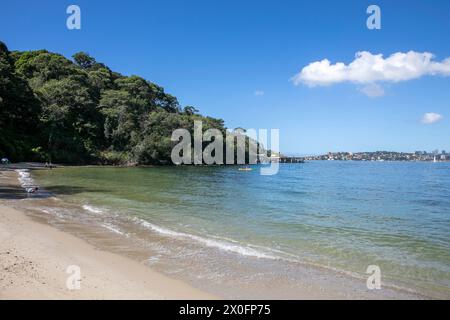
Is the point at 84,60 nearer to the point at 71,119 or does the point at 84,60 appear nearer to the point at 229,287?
the point at 71,119

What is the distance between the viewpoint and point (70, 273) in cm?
977

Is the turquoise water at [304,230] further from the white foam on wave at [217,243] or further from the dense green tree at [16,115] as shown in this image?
the dense green tree at [16,115]

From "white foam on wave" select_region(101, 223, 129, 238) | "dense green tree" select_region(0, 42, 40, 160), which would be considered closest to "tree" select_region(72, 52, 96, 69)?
"dense green tree" select_region(0, 42, 40, 160)

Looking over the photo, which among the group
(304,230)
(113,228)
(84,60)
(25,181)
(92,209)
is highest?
(84,60)

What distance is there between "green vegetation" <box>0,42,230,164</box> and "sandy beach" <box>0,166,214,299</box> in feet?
214

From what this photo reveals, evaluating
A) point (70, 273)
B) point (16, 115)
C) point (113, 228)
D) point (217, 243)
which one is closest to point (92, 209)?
point (113, 228)

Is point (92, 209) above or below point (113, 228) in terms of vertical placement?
above

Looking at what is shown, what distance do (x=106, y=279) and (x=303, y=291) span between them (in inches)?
207

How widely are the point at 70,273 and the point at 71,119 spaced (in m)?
90.1

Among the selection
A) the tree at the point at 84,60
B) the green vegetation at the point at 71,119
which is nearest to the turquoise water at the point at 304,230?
the green vegetation at the point at 71,119

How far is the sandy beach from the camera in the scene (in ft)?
27.4

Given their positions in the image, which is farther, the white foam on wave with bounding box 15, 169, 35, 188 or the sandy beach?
the white foam on wave with bounding box 15, 169, 35, 188

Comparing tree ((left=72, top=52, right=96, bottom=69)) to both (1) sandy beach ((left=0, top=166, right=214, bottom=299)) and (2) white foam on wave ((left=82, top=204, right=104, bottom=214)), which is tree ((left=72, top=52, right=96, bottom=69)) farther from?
(1) sandy beach ((left=0, top=166, right=214, bottom=299))

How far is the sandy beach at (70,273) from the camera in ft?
27.4
